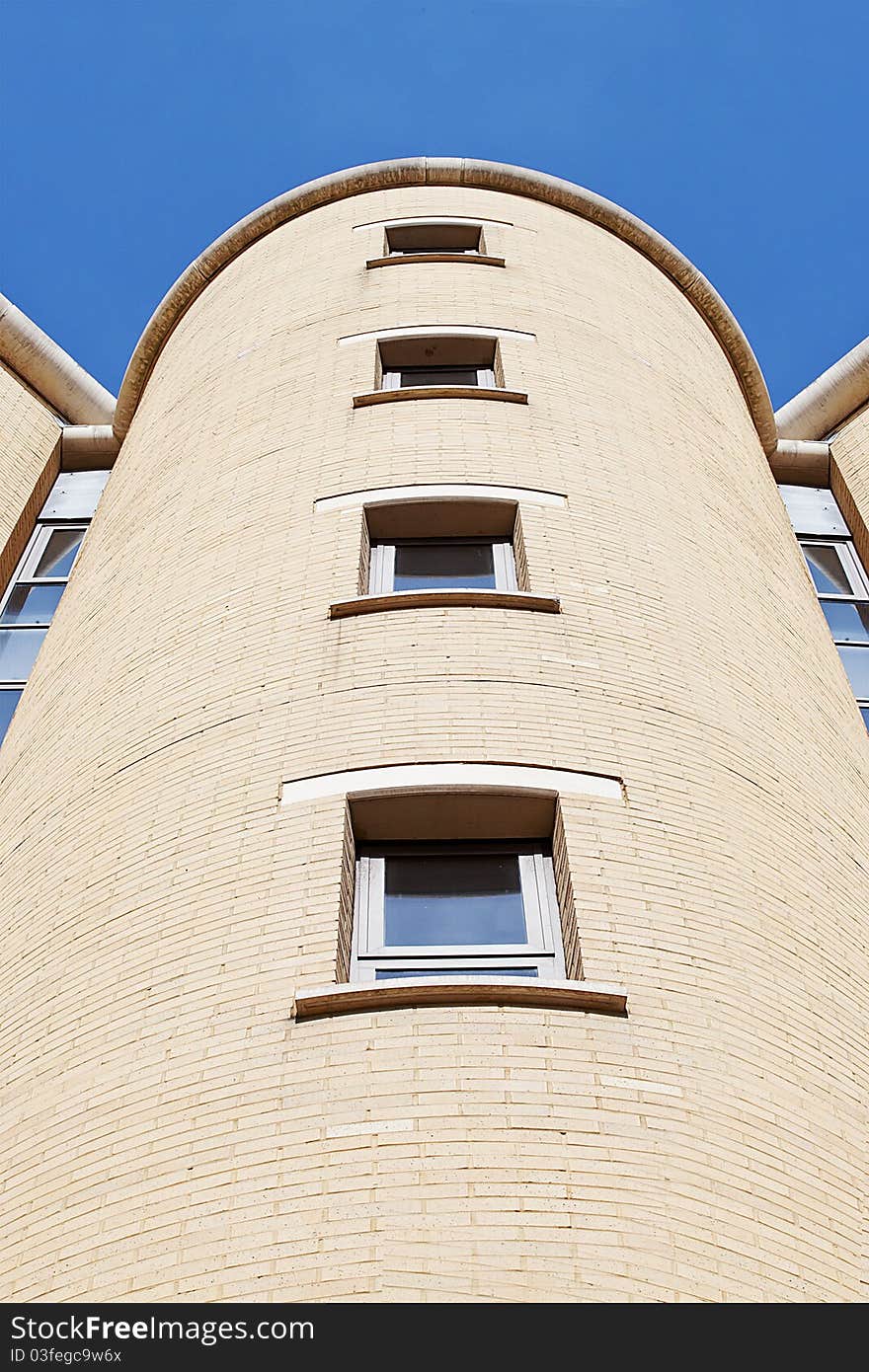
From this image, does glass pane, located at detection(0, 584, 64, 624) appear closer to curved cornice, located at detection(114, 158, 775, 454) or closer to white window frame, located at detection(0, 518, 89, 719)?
white window frame, located at detection(0, 518, 89, 719)

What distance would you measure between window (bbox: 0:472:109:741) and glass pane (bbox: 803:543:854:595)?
10842 mm

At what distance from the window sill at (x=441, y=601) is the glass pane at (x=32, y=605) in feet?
27.5

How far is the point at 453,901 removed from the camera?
8953 millimetres

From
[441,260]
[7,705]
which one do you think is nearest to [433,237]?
[441,260]

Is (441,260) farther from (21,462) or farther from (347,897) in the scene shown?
(347,897)

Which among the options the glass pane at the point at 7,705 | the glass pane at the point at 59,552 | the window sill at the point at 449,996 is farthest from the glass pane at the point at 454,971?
the glass pane at the point at 59,552

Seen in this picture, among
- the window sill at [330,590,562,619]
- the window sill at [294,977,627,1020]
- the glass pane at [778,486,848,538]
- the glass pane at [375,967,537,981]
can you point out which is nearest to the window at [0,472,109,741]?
the window sill at [330,590,562,619]

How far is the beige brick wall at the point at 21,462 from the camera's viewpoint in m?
19.5

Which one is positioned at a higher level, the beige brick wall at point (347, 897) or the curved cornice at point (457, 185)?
the curved cornice at point (457, 185)

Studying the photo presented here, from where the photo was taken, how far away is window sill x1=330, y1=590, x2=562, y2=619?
35.5 ft

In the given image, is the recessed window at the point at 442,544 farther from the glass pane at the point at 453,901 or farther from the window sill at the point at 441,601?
the glass pane at the point at 453,901

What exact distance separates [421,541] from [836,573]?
30.2ft

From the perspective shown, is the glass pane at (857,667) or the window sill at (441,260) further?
the window sill at (441,260)
